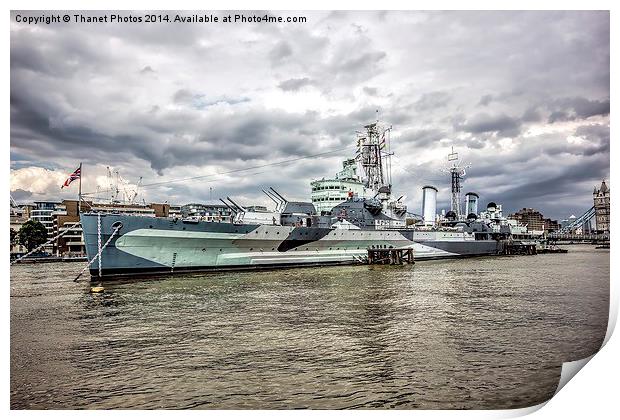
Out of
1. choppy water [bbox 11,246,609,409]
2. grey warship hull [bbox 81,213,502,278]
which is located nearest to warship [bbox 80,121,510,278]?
grey warship hull [bbox 81,213,502,278]

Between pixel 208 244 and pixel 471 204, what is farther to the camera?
pixel 471 204

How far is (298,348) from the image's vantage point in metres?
7.04

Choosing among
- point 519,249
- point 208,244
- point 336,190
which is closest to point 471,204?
point 519,249

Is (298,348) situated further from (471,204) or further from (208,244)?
(471,204)

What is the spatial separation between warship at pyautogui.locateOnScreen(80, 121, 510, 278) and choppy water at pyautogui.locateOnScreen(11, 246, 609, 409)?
14.0 ft

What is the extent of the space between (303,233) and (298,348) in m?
15.4

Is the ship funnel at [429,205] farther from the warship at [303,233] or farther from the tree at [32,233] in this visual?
the tree at [32,233]

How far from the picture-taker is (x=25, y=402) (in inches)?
203

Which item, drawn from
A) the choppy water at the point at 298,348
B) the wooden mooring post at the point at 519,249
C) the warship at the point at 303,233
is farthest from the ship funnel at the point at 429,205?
the choppy water at the point at 298,348

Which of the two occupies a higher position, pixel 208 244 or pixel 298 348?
pixel 208 244

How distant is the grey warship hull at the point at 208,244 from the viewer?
1677 centimetres

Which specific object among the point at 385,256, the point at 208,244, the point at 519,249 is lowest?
the point at 519,249

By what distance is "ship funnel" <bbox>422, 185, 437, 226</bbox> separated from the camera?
3309cm

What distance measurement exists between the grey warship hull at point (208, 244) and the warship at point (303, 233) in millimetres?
37
